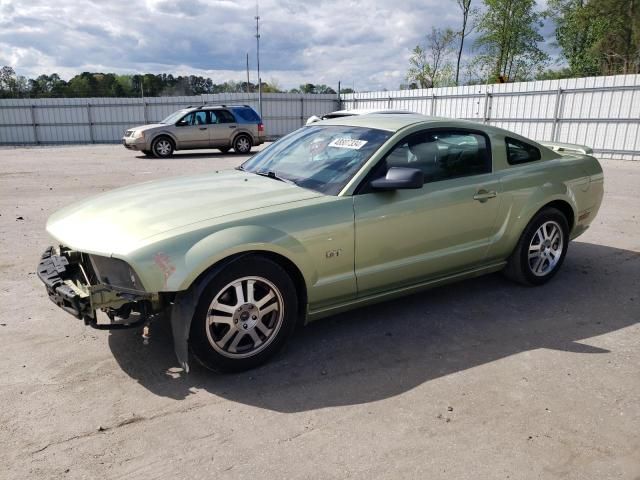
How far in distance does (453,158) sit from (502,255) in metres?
1.02

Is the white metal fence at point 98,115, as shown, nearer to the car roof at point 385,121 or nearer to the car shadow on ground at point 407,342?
the car roof at point 385,121

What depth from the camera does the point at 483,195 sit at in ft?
13.5

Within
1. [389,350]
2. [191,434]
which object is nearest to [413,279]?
[389,350]

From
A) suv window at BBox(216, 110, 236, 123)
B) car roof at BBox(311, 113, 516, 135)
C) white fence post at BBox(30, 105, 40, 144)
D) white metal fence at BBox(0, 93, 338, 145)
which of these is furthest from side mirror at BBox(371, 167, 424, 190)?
white fence post at BBox(30, 105, 40, 144)

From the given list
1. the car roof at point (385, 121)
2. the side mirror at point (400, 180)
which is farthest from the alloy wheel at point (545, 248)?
the side mirror at point (400, 180)

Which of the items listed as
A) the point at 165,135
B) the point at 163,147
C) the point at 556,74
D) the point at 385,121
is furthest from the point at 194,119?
the point at 556,74

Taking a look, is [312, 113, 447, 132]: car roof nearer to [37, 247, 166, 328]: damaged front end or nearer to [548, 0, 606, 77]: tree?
[37, 247, 166, 328]: damaged front end

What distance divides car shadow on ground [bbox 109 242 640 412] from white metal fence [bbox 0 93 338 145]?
2233cm

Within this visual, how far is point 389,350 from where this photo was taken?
3535mm

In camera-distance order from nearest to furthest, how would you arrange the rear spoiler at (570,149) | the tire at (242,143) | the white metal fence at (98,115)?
1. the rear spoiler at (570,149)
2. the tire at (242,143)
3. the white metal fence at (98,115)

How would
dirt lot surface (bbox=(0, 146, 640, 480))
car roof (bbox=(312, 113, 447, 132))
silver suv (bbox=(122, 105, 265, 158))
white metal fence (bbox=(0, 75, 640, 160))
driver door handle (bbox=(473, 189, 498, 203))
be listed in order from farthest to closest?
1. silver suv (bbox=(122, 105, 265, 158))
2. white metal fence (bbox=(0, 75, 640, 160))
3. driver door handle (bbox=(473, 189, 498, 203))
4. car roof (bbox=(312, 113, 447, 132))
5. dirt lot surface (bbox=(0, 146, 640, 480))

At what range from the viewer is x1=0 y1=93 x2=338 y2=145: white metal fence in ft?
84.9

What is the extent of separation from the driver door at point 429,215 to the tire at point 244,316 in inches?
24.5

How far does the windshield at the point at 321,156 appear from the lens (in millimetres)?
3656
